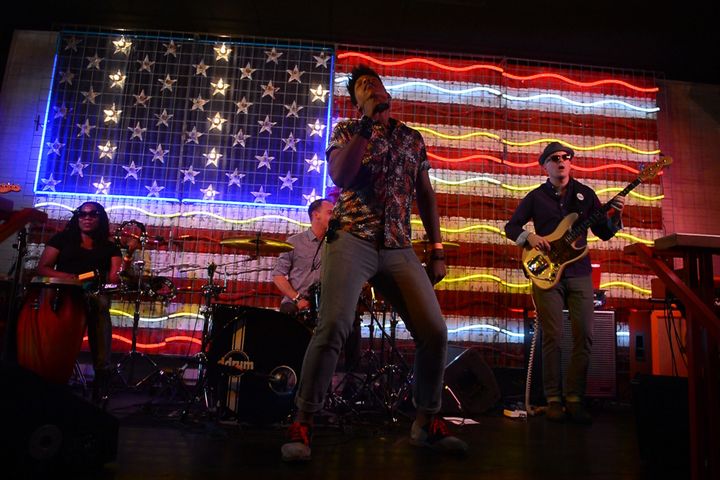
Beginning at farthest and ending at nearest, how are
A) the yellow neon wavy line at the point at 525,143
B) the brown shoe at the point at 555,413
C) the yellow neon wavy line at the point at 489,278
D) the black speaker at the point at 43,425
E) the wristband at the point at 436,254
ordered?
the yellow neon wavy line at the point at 525,143 < the yellow neon wavy line at the point at 489,278 < the brown shoe at the point at 555,413 < the wristband at the point at 436,254 < the black speaker at the point at 43,425

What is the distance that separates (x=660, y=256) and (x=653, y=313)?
13.0ft

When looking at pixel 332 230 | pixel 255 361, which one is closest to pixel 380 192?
pixel 332 230

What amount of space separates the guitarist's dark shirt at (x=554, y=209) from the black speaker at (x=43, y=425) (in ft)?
12.4

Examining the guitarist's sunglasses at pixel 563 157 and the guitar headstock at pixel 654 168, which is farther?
the guitarist's sunglasses at pixel 563 157

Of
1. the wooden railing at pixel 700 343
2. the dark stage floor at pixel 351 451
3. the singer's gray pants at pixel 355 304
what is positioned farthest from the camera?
the singer's gray pants at pixel 355 304

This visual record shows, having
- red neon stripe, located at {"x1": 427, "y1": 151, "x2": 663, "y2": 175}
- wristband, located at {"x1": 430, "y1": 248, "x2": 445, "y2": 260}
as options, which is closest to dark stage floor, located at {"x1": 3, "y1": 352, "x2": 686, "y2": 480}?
Answer: wristband, located at {"x1": 430, "y1": 248, "x2": 445, "y2": 260}

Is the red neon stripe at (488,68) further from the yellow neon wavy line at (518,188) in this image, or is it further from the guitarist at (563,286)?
the guitarist at (563,286)

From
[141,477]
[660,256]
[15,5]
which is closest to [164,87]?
[15,5]

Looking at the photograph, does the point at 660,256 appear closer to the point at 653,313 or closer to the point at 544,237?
the point at 544,237

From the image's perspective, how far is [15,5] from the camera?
6.68 meters

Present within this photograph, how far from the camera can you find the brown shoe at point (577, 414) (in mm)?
4336

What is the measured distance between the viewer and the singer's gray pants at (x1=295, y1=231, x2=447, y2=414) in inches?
102

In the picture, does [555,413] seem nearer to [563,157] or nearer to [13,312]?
[563,157]

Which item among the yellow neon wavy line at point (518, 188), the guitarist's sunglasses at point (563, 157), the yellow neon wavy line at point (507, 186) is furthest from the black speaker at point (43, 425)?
the yellow neon wavy line at point (518, 188)
